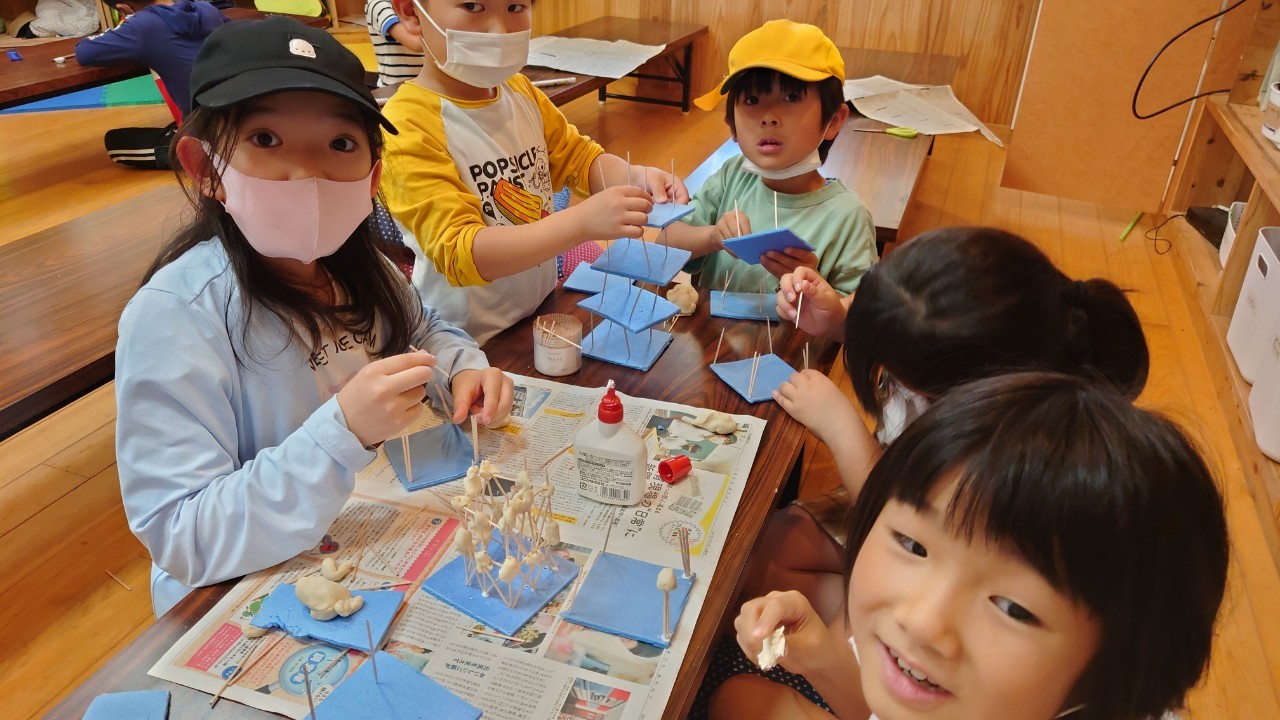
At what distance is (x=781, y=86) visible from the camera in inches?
61.9

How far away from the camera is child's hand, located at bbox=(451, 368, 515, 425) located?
114 centimetres

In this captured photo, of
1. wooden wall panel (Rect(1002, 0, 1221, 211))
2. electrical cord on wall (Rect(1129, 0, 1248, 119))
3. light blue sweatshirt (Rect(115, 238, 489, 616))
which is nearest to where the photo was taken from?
light blue sweatshirt (Rect(115, 238, 489, 616))

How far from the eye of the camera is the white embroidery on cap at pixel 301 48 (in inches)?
36.8

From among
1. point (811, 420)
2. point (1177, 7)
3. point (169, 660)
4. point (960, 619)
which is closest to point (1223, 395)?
point (1177, 7)

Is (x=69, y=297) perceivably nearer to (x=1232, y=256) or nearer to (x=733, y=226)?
(x=733, y=226)

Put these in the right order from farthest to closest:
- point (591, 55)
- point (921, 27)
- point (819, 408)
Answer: point (921, 27) < point (591, 55) < point (819, 408)

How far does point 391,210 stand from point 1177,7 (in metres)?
3.18

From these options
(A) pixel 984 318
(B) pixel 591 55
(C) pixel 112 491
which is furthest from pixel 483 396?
(B) pixel 591 55

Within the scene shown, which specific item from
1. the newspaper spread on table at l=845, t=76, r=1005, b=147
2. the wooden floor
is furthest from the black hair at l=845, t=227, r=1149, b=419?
the newspaper spread on table at l=845, t=76, r=1005, b=147

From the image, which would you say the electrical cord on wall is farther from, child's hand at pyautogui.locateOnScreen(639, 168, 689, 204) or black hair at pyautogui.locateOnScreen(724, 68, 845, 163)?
child's hand at pyautogui.locateOnScreen(639, 168, 689, 204)

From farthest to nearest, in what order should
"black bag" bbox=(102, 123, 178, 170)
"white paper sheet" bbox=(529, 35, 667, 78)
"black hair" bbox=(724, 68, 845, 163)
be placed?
"black bag" bbox=(102, 123, 178, 170)
"white paper sheet" bbox=(529, 35, 667, 78)
"black hair" bbox=(724, 68, 845, 163)

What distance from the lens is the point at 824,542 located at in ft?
4.70

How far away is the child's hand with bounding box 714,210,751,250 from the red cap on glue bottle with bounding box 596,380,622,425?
1.86 feet

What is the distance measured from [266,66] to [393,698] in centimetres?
67
